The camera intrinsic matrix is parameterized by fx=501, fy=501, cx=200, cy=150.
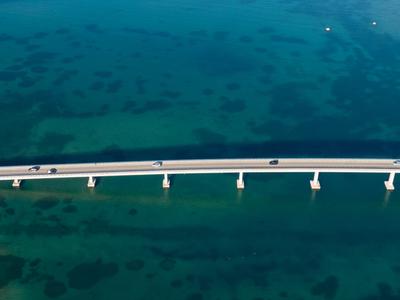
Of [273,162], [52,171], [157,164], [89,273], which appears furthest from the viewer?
[157,164]

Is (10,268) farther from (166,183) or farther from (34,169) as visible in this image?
(166,183)

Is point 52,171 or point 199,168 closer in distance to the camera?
point 52,171

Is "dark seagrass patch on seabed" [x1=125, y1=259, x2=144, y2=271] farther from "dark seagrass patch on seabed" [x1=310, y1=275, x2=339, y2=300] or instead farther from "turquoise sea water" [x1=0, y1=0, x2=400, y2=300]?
"dark seagrass patch on seabed" [x1=310, y1=275, x2=339, y2=300]

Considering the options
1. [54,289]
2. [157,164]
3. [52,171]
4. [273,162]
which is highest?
[52,171]

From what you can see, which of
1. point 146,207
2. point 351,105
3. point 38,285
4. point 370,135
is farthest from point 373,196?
point 38,285

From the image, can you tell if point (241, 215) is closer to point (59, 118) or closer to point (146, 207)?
point (146, 207)

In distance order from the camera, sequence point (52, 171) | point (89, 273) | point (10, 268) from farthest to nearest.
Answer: point (52, 171)
point (10, 268)
point (89, 273)

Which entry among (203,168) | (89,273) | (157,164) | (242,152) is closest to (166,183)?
(157,164)
